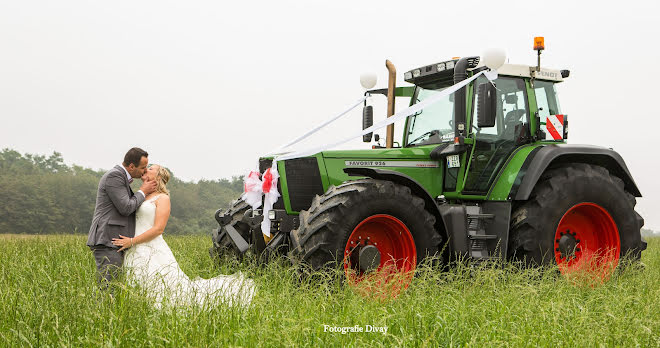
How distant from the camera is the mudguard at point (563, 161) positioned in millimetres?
6156

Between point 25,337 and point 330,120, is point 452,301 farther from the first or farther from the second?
point 330,120

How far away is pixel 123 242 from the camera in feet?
16.6

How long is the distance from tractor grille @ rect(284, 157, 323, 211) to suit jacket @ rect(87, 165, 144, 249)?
145 centimetres

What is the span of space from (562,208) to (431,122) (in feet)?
5.60

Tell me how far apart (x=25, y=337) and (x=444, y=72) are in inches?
197

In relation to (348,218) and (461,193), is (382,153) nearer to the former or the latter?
(461,193)

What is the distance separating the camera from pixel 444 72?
6680 millimetres

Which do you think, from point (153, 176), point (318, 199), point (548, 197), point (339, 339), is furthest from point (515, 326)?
point (153, 176)

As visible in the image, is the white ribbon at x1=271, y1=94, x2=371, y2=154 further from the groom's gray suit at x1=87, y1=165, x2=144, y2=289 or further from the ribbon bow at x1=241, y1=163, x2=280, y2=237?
the groom's gray suit at x1=87, y1=165, x2=144, y2=289

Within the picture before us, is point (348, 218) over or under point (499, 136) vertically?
under

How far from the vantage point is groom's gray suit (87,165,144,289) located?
195 inches

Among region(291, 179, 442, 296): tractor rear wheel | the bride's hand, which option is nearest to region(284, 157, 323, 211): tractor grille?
region(291, 179, 442, 296): tractor rear wheel

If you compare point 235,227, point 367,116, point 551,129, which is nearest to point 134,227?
point 235,227

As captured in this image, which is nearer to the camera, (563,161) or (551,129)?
(563,161)
